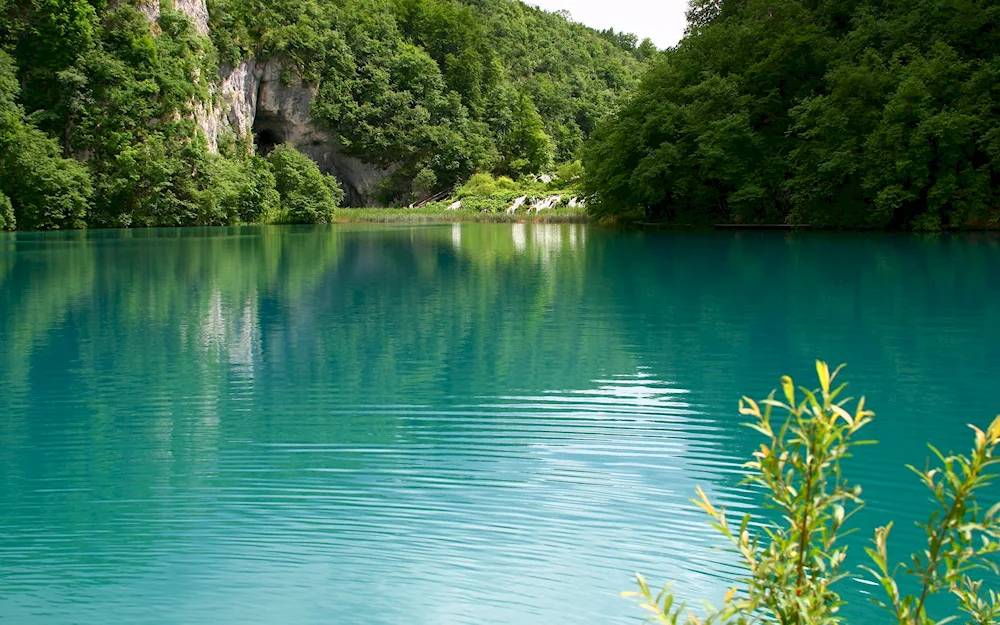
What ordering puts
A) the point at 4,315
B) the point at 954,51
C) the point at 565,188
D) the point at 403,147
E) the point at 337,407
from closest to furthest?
the point at 337,407, the point at 4,315, the point at 954,51, the point at 565,188, the point at 403,147

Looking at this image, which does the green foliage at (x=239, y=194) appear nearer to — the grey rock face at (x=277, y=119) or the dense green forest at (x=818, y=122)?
the grey rock face at (x=277, y=119)

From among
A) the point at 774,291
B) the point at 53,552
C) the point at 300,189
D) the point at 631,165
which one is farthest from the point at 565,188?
the point at 53,552

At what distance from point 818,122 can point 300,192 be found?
3581 centimetres

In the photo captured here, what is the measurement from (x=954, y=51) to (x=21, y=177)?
4187 cm

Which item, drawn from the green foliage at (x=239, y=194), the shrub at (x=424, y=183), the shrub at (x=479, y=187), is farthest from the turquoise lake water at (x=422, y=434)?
the shrub at (x=424, y=183)

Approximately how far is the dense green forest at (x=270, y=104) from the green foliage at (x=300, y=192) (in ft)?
0.44

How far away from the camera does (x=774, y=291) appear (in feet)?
56.4

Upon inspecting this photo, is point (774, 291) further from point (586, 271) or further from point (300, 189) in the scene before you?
point (300, 189)

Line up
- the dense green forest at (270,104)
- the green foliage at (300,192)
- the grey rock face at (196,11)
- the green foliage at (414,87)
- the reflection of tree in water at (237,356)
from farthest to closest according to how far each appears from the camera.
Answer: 1. the green foliage at (414,87)
2. the green foliage at (300,192)
3. the grey rock face at (196,11)
4. the dense green forest at (270,104)
5. the reflection of tree in water at (237,356)

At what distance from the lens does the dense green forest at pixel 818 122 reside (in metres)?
34.1

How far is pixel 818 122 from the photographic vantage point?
3766 centimetres

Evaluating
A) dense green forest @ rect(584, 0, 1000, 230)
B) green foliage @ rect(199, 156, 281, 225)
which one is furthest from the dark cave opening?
dense green forest @ rect(584, 0, 1000, 230)

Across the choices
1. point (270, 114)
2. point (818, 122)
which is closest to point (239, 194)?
point (270, 114)

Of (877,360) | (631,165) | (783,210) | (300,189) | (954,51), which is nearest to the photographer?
(877,360)
